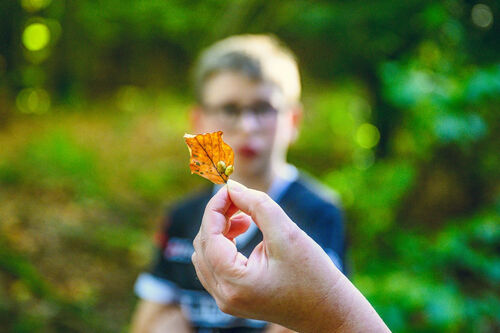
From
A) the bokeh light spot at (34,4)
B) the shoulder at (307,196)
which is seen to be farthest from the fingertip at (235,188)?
the bokeh light spot at (34,4)

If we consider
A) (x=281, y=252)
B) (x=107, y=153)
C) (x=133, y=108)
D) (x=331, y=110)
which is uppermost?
(x=331, y=110)

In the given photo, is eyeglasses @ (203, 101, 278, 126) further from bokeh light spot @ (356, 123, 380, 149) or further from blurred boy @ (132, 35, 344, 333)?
bokeh light spot @ (356, 123, 380, 149)

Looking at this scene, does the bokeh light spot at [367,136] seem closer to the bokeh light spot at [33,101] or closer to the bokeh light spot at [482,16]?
the bokeh light spot at [482,16]

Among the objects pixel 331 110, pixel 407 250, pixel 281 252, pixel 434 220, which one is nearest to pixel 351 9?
pixel 434 220

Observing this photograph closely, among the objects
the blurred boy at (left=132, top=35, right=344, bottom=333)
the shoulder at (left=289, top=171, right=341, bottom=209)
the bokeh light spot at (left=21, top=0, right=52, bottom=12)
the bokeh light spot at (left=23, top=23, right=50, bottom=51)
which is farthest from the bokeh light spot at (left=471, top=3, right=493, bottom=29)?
the bokeh light spot at (left=23, top=23, right=50, bottom=51)

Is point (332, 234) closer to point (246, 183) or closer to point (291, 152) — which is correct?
point (246, 183)

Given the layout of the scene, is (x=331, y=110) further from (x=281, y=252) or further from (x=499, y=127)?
(x=281, y=252)

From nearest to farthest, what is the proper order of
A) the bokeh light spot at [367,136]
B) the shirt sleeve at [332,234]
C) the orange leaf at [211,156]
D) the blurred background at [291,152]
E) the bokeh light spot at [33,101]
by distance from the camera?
the orange leaf at [211,156] < the shirt sleeve at [332,234] < the blurred background at [291,152] < the bokeh light spot at [367,136] < the bokeh light spot at [33,101]
